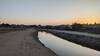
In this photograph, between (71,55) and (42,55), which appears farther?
(71,55)

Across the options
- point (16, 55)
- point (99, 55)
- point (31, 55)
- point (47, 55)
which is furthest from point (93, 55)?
point (16, 55)

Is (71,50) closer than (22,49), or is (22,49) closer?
(22,49)

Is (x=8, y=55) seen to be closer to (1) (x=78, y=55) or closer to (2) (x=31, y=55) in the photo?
(2) (x=31, y=55)

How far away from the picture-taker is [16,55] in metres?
15.7

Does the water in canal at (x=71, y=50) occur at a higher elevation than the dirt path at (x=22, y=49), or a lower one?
lower

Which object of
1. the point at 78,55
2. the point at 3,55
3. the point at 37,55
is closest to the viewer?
the point at 3,55

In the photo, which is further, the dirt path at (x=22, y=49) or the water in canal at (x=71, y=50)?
the water in canal at (x=71, y=50)

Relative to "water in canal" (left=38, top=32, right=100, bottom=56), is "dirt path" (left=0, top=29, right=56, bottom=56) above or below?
above

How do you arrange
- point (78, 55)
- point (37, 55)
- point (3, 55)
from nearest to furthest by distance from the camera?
point (3, 55) < point (37, 55) < point (78, 55)

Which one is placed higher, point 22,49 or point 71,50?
point 22,49

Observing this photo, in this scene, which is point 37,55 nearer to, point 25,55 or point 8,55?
point 25,55

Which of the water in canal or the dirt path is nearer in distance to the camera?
the dirt path

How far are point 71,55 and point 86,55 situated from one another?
163cm

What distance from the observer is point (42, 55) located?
16.8 m
